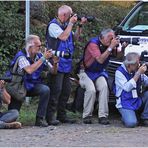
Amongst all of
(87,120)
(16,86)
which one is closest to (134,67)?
(87,120)

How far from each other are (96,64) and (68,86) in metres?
0.61

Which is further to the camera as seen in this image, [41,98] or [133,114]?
[133,114]

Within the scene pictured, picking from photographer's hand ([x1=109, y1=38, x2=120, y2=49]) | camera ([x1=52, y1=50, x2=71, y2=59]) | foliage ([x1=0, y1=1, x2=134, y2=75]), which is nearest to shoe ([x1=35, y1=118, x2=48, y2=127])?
camera ([x1=52, y1=50, x2=71, y2=59])

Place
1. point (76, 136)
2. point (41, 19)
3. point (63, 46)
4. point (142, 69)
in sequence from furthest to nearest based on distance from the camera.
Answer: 1. point (41, 19)
2. point (63, 46)
3. point (142, 69)
4. point (76, 136)

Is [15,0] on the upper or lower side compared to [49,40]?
upper

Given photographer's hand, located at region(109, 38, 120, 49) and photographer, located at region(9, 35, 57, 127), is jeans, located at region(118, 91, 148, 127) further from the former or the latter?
photographer, located at region(9, 35, 57, 127)

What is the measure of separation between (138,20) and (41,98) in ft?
11.1

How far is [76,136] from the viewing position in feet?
25.2

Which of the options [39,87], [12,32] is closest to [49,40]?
[39,87]

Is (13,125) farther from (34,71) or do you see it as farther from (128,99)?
(128,99)

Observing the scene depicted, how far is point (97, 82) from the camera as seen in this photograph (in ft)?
29.3

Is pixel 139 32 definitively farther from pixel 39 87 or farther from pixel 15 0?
pixel 15 0

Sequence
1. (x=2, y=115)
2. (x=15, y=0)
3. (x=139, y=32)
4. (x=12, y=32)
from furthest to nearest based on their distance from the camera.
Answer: (x=15, y=0) < (x=12, y=32) < (x=139, y=32) < (x=2, y=115)

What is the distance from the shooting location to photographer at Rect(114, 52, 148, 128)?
28.2ft
